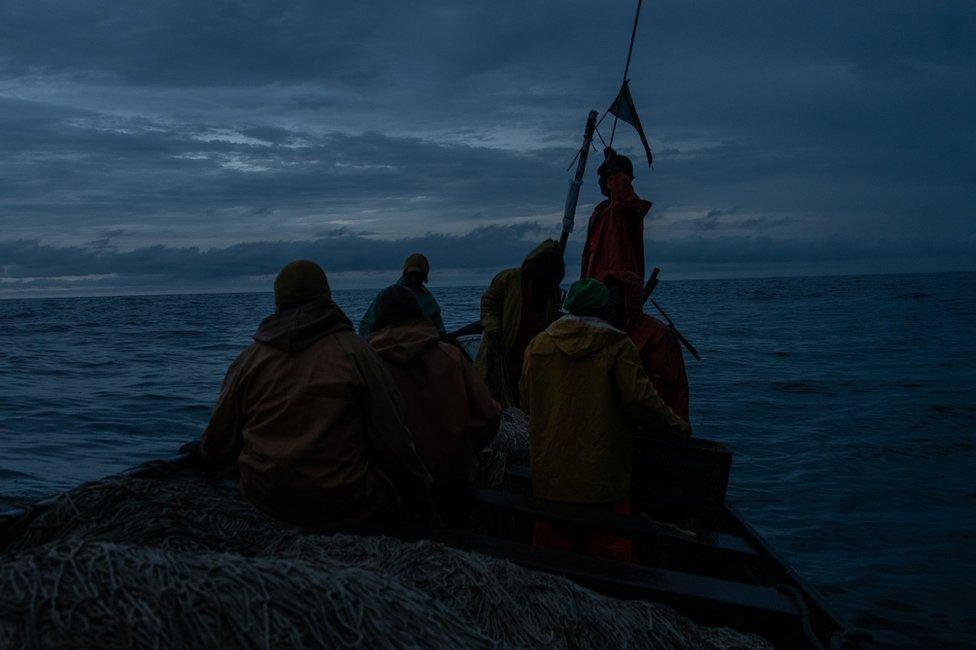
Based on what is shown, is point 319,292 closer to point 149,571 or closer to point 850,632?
point 149,571

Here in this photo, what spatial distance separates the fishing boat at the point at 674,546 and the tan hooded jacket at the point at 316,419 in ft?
1.48

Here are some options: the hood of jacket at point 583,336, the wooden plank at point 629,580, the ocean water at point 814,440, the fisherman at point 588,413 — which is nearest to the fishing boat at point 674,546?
the wooden plank at point 629,580

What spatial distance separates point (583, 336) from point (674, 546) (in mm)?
1707

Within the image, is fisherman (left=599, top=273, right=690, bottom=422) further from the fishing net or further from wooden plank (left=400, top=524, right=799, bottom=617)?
wooden plank (left=400, top=524, right=799, bottom=617)

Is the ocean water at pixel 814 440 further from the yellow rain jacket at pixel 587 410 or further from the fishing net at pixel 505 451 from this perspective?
the yellow rain jacket at pixel 587 410

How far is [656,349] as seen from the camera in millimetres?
5449

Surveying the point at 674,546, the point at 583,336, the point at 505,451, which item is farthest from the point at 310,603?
the point at 505,451

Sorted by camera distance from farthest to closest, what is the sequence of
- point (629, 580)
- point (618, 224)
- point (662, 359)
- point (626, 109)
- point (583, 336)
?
point (626, 109) < point (618, 224) < point (662, 359) < point (583, 336) < point (629, 580)

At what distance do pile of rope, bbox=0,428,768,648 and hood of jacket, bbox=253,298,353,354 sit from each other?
95cm

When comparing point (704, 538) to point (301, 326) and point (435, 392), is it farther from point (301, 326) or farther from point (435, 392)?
point (301, 326)

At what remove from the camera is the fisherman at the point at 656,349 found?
544cm

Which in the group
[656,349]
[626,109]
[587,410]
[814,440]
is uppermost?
[626,109]

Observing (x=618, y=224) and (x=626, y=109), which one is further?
(x=626, y=109)

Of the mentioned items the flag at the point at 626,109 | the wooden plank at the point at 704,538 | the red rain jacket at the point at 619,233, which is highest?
the flag at the point at 626,109
